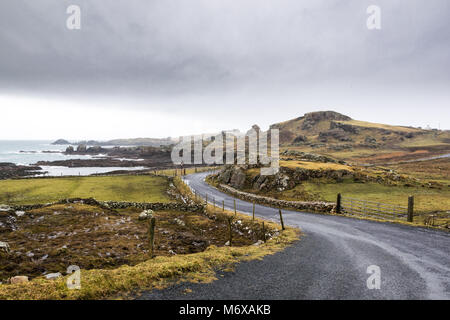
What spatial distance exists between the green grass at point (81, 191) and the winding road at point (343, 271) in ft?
116

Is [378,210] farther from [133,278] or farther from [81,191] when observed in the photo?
[81,191]

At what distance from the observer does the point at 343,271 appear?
10617mm

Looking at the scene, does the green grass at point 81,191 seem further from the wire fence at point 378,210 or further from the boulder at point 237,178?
the wire fence at point 378,210

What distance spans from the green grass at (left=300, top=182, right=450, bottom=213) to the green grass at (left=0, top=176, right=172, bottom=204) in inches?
1139

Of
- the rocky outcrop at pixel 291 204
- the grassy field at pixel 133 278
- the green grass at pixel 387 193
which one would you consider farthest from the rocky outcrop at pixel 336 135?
the grassy field at pixel 133 278

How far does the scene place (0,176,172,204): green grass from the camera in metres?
43.6

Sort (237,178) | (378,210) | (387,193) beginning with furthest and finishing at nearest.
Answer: (237,178), (387,193), (378,210)

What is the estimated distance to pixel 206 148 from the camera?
171250 mm

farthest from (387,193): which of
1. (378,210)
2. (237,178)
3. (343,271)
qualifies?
(343,271)

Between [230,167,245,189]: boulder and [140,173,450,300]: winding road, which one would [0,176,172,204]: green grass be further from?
[140,173,450,300]: winding road

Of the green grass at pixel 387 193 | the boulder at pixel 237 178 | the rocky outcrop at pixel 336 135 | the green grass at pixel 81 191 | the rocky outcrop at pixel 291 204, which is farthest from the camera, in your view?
the rocky outcrop at pixel 336 135

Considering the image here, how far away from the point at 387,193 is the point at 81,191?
192ft

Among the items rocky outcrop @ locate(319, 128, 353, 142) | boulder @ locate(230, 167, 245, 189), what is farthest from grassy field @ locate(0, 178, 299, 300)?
rocky outcrop @ locate(319, 128, 353, 142)

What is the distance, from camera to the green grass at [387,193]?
1056 inches
